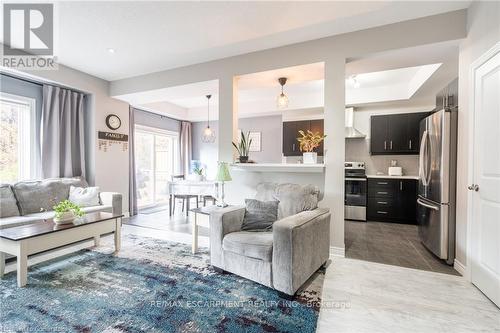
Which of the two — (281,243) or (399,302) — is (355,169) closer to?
(399,302)

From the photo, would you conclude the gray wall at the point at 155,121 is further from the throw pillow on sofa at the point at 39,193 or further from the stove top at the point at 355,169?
the stove top at the point at 355,169

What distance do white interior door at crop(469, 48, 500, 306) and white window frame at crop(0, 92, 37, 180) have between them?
5.81m

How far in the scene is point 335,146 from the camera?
9.43ft

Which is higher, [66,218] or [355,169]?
[355,169]

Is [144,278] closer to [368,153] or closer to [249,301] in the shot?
[249,301]

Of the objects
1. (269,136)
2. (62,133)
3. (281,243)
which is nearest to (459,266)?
(281,243)

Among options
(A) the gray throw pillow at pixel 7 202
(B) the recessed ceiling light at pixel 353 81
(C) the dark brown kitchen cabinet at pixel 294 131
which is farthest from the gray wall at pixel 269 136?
(A) the gray throw pillow at pixel 7 202

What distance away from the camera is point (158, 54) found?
138 inches

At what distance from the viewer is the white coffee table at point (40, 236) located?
6.89 feet

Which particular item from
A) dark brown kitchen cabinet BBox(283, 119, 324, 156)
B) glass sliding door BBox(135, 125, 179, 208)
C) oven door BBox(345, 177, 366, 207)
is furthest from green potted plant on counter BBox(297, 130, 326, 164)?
glass sliding door BBox(135, 125, 179, 208)

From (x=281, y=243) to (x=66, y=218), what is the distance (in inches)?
92.1

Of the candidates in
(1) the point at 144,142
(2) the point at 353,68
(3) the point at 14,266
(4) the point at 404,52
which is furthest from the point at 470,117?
(1) the point at 144,142

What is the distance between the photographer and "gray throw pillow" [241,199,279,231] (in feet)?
8.30

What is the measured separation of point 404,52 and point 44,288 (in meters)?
4.36
